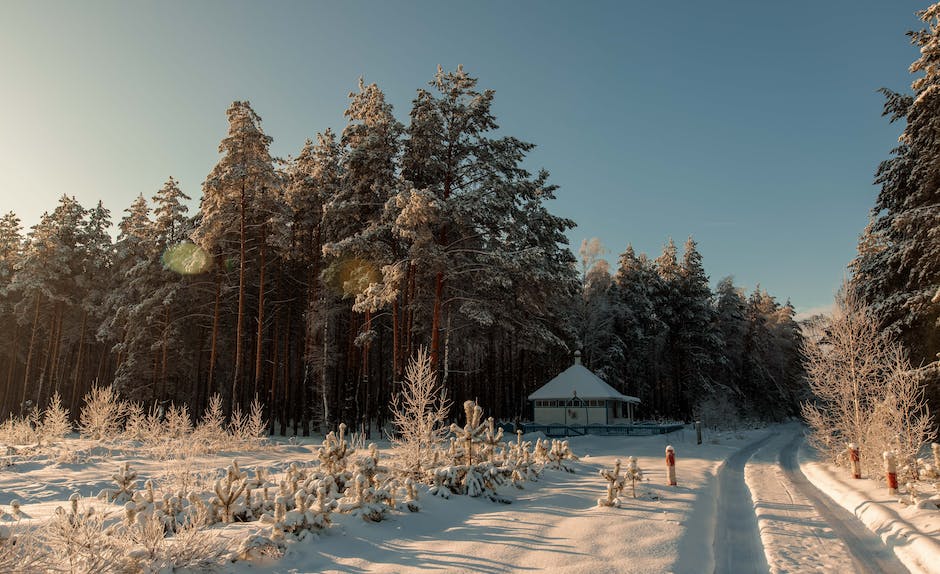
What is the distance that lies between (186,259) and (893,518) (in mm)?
31985

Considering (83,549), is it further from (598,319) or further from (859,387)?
(598,319)

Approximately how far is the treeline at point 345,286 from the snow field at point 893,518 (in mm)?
12309

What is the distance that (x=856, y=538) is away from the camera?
837 cm

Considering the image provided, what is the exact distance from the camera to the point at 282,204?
2892 centimetres

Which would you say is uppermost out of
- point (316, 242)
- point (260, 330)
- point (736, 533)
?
point (316, 242)

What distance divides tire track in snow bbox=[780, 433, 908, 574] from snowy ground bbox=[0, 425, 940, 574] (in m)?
0.05

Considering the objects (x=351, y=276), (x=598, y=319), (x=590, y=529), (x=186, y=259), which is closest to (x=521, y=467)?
(x=590, y=529)

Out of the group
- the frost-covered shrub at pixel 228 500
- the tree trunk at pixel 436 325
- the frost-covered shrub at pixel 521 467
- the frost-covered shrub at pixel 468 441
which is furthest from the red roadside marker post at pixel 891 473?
the tree trunk at pixel 436 325

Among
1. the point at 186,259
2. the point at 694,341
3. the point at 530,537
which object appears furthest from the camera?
the point at 694,341

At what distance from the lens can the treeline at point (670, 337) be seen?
45.3m

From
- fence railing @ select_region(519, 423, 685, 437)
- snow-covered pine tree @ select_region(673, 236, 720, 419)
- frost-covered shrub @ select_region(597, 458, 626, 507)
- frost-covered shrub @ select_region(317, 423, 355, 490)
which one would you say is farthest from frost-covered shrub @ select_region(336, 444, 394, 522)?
snow-covered pine tree @ select_region(673, 236, 720, 419)

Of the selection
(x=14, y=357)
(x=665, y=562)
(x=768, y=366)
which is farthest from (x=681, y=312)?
(x=14, y=357)

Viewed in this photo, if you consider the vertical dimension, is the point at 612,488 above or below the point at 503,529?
above

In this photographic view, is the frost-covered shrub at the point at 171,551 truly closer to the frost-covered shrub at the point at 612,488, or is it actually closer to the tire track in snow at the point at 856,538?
the frost-covered shrub at the point at 612,488
